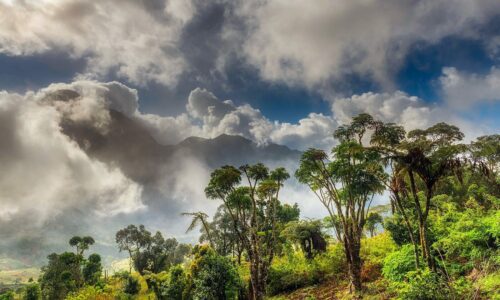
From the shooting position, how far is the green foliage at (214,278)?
20719mm

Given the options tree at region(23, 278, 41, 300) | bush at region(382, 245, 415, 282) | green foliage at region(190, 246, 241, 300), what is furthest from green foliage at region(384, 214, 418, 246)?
tree at region(23, 278, 41, 300)

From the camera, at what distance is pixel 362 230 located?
2362 centimetres

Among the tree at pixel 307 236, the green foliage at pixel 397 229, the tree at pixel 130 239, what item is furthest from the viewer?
the tree at pixel 130 239

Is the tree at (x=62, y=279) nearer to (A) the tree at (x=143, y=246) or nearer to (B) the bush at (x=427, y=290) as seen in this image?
(A) the tree at (x=143, y=246)

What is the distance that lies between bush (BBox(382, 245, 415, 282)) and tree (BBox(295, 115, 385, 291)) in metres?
3.30

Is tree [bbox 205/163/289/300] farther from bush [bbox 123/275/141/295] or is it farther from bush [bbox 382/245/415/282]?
bush [bbox 123/275/141/295]

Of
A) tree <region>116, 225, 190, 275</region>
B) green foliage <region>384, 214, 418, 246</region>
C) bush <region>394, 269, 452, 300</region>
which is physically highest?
tree <region>116, 225, 190, 275</region>

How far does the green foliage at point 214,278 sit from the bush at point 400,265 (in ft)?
35.9

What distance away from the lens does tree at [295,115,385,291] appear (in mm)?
18234

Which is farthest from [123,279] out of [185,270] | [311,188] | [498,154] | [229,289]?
[498,154]

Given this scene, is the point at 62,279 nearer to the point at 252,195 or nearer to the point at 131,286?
the point at 131,286

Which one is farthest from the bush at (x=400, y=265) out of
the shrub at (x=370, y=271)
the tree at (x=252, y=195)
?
the tree at (x=252, y=195)

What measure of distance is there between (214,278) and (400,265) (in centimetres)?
1215

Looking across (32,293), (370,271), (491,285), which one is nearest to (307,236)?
(370,271)
